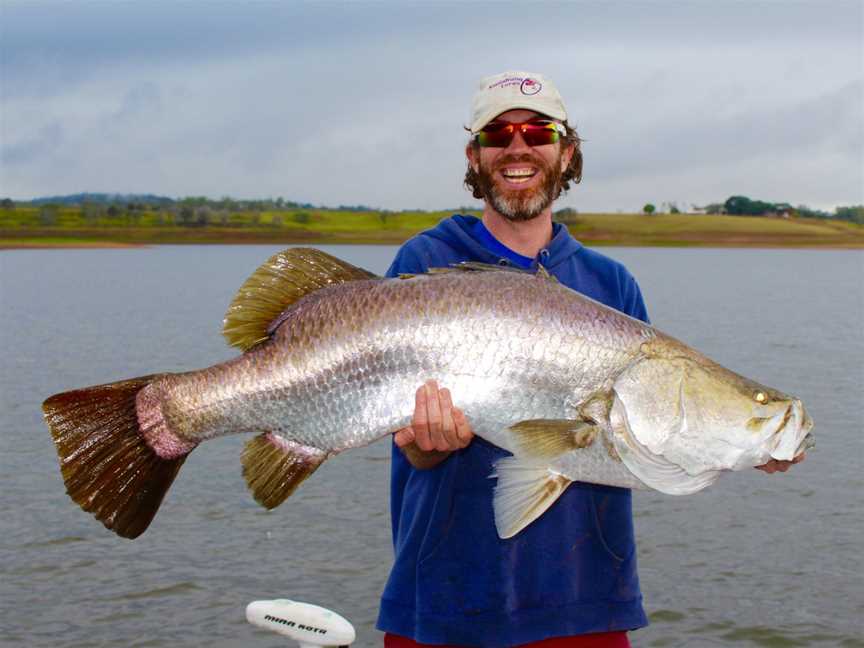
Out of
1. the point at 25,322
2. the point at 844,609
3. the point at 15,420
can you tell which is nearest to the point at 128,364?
the point at 15,420

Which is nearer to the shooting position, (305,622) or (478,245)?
(478,245)

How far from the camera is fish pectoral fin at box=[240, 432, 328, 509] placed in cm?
381

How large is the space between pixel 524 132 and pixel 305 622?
2.65 meters

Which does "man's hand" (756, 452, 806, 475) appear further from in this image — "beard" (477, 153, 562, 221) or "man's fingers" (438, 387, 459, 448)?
"beard" (477, 153, 562, 221)

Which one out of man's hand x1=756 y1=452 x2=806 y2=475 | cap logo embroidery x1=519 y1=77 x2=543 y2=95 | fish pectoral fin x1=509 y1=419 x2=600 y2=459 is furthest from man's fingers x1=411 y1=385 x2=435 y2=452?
cap logo embroidery x1=519 y1=77 x2=543 y2=95

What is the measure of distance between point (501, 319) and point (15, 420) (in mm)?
14138

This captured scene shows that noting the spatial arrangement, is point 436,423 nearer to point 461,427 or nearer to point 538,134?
point 461,427

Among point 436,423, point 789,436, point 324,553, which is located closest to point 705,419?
point 789,436

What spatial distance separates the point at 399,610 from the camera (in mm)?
4141

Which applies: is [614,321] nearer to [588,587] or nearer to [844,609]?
[588,587]

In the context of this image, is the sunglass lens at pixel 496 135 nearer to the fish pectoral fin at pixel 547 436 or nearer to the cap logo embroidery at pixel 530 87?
the cap logo embroidery at pixel 530 87

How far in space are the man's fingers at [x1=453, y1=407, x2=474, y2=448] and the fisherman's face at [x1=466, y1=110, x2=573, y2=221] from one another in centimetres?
108

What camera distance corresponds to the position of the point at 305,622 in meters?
4.89

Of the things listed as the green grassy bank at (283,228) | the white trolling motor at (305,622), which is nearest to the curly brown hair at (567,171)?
the white trolling motor at (305,622)
